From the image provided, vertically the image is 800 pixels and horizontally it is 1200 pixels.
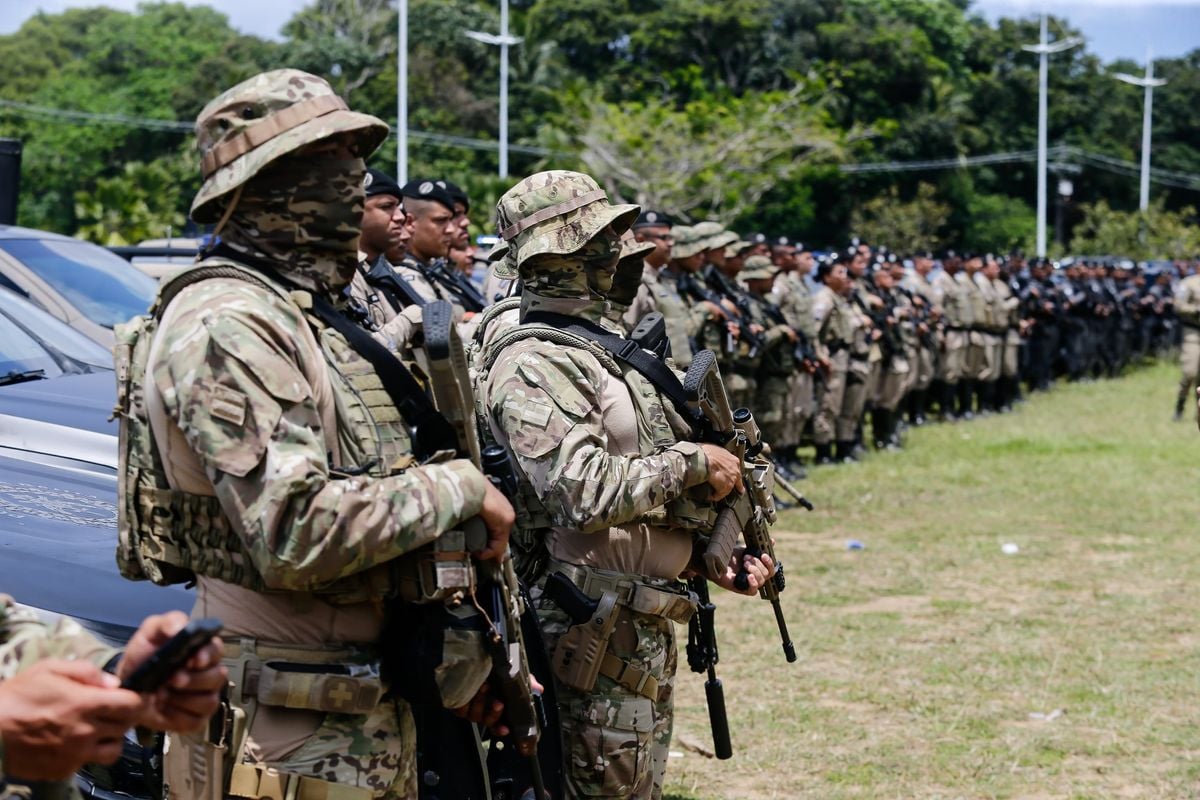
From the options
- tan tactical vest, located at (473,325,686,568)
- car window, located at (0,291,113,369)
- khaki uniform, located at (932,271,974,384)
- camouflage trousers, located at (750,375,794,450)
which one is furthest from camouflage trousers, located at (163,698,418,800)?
khaki uniform, located at (932,271,974,384)

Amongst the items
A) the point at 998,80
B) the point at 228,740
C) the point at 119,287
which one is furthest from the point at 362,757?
the point at 998,80

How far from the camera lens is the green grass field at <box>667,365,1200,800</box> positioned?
513cm

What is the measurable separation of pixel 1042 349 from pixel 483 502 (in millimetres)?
18148

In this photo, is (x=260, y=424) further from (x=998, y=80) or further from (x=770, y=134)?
(x=998, y=80)

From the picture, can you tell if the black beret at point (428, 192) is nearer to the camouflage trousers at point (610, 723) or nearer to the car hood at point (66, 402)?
the car hood at point (66, 402)

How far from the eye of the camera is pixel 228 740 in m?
2.40

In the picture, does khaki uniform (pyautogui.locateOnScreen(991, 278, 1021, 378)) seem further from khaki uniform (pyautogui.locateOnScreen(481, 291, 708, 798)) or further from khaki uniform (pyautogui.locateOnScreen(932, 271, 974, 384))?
khaki uniform (pyautogui.locateOnScreen(481, 291, 708, 798))

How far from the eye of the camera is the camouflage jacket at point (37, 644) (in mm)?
1997

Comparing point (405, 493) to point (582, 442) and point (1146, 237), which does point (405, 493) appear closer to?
point (582, 442)

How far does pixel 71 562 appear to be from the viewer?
11.3 ft

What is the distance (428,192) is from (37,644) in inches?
197

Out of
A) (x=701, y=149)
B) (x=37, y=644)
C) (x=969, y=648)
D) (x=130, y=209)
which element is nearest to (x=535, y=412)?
(x=37, y=644)

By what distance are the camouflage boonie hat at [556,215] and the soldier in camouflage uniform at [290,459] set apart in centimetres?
94

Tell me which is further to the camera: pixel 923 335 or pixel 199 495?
pixel 923 335
